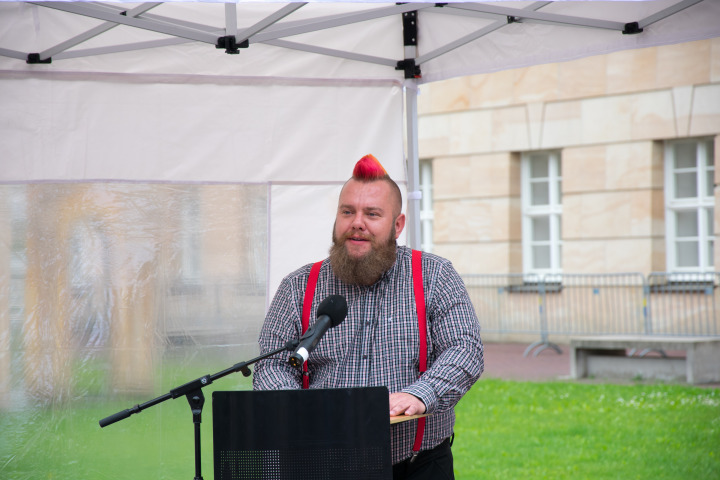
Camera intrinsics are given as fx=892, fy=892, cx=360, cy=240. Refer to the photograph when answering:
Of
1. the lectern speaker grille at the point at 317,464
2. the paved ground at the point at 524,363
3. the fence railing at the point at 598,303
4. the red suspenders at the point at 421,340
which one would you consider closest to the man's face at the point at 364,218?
the red suspenders at the point at 421,340

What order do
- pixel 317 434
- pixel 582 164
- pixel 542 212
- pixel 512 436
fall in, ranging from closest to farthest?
pixel 317 434, pixel 512 436, pixel 582 164, pixel 542 212

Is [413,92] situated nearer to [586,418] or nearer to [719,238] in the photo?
[586,418]

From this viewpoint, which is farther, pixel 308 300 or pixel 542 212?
pixel 542 212

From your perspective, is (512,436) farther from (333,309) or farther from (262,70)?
(333,309)

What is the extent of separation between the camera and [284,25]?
5.01 meters

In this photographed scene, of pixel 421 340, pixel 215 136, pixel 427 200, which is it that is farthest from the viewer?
pixel 427 200

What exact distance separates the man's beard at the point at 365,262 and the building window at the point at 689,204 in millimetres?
12732

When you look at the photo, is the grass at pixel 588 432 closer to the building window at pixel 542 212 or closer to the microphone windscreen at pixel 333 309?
the microphone windscreen at pixel 333 309

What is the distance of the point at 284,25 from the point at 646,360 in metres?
8.20

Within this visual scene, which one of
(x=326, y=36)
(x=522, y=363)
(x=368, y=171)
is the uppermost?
(x=326, y=36)

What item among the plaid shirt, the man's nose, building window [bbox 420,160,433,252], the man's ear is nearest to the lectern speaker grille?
the plaid shirt

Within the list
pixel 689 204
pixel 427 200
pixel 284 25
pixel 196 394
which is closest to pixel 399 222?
pixel 196 394

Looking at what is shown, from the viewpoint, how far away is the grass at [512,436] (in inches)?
197

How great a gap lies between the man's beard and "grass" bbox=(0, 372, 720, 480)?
197cm
